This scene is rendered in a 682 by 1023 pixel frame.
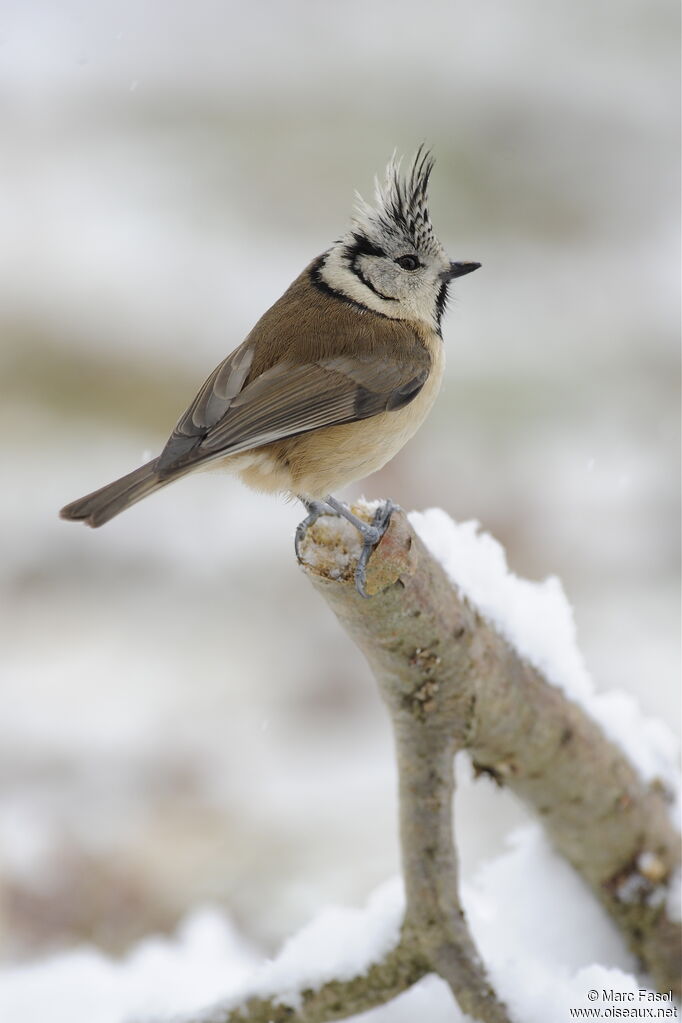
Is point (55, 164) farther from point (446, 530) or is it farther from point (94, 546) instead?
point (446, 530)

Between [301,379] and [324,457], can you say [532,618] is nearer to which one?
[324,457]

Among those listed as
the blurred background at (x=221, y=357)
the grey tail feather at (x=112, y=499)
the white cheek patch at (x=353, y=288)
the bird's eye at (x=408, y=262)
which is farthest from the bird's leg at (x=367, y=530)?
the blurred background at (x=221, y=357)

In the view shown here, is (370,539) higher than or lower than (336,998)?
higher

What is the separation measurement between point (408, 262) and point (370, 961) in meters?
1.46

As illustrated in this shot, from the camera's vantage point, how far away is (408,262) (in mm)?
2434

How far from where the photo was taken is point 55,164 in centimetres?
607

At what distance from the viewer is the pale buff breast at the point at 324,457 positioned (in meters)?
2.11

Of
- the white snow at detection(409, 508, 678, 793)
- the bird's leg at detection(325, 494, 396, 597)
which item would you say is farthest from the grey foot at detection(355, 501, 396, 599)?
the white snow at detection(409, 508, 678, 793)

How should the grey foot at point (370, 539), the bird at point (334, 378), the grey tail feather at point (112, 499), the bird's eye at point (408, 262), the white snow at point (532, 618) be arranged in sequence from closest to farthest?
the grey foot at point (370, 539), the grey tail feather at point (112, 499), the bird at point (334, 378), the white snow at point (532, 618), the bird's eye at point (408, 262)

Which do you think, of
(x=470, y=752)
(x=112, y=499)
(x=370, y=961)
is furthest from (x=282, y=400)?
(x=370, y=961)

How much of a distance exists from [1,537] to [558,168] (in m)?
3.84

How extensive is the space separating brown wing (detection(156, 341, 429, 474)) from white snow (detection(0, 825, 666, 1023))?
0.94 meters

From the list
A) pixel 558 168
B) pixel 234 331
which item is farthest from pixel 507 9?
pixel 234 331

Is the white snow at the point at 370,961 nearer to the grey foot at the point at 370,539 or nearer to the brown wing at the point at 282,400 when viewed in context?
the grey foot at the point at 370,539
